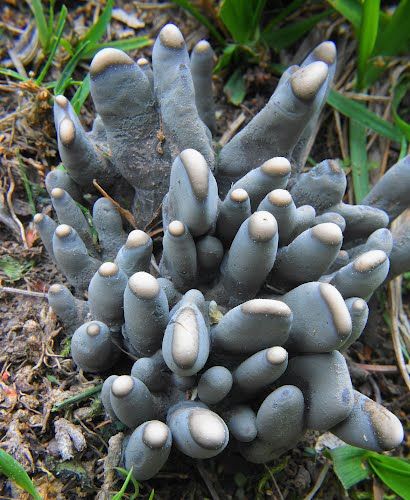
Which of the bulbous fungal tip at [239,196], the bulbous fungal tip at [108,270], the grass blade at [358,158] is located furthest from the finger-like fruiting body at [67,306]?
the grass blade at [358,158]

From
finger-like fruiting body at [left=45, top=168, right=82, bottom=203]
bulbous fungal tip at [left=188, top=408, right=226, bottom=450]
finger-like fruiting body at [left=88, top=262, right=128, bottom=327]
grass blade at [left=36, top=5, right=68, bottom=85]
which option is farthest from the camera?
grass blade at [left=36, top=5, right=68, bottom=85]

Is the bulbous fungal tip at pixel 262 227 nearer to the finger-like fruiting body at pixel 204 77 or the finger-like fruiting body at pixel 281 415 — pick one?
the finger-like fruiting body at pixel 281 415

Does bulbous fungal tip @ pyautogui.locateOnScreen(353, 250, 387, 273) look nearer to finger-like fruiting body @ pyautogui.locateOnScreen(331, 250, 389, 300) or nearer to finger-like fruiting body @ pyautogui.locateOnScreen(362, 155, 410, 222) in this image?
finger-like fruiting body @ pyautogui.locateOnScreen(331, 250, 389, 300)

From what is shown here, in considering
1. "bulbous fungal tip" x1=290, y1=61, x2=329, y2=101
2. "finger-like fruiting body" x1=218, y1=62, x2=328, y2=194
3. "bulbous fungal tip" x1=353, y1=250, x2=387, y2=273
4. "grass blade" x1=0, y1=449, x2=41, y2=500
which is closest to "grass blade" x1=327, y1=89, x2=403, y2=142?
"finger-like fruiting body" x1=218, y1=62, x2=328, y2=194

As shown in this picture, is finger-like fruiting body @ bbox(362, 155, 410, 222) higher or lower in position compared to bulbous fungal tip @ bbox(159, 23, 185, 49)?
lower

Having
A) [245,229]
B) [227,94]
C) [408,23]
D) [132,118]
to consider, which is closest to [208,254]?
[245,229]

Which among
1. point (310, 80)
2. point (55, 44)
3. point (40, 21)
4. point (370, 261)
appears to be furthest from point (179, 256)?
point (40, 21)
